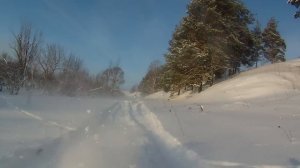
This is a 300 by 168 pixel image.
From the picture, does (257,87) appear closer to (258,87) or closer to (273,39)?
(258,87)

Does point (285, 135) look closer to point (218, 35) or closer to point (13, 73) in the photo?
point (218, 35)

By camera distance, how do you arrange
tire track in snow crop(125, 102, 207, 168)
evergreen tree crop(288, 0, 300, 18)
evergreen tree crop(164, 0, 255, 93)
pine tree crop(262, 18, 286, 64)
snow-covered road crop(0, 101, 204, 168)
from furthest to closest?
pine tree crop(262, 18, 286, 64)
evergreen tree crop(164, 0, 255, 93)
evergreen tree crop(288, 0, 300, 18)
tire track in snow crop(125, 102, 207, 168)
snow-covered road crop(0, 101, 204, 168)

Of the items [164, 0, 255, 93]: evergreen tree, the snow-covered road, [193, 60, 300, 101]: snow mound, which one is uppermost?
[164, 0, 255, 93]: evergreen tree

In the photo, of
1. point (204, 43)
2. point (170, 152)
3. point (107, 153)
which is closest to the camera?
point (107, 153)

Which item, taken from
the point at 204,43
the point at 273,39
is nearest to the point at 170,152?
the point at 204,43

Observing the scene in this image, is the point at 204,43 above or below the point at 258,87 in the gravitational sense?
above

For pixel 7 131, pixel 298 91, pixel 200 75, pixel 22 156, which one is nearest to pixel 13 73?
pixel 200 75

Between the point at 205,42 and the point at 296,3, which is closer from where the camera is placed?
the point at 296,3

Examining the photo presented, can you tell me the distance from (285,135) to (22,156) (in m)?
5.71

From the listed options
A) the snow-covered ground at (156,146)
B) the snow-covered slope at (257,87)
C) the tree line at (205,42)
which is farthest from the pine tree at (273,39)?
the snow-covered ground at (156,146)

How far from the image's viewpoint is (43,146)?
6.71 metres

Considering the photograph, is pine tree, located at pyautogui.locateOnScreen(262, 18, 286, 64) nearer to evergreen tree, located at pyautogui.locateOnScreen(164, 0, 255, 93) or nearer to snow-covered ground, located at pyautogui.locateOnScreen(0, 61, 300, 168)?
evergreen tree, located at pyautogui.locateOnScreen(164, 0, 255, 93)

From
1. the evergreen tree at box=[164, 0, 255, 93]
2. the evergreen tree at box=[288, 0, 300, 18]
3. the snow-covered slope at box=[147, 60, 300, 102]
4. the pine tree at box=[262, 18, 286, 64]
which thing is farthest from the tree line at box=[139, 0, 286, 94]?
the pine tree at box=[262, 18, 286, 64]

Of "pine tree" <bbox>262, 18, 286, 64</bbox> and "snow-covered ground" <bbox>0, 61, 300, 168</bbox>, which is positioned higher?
"pine tree" <bbox>262, 18, 286, 64</bbox>
